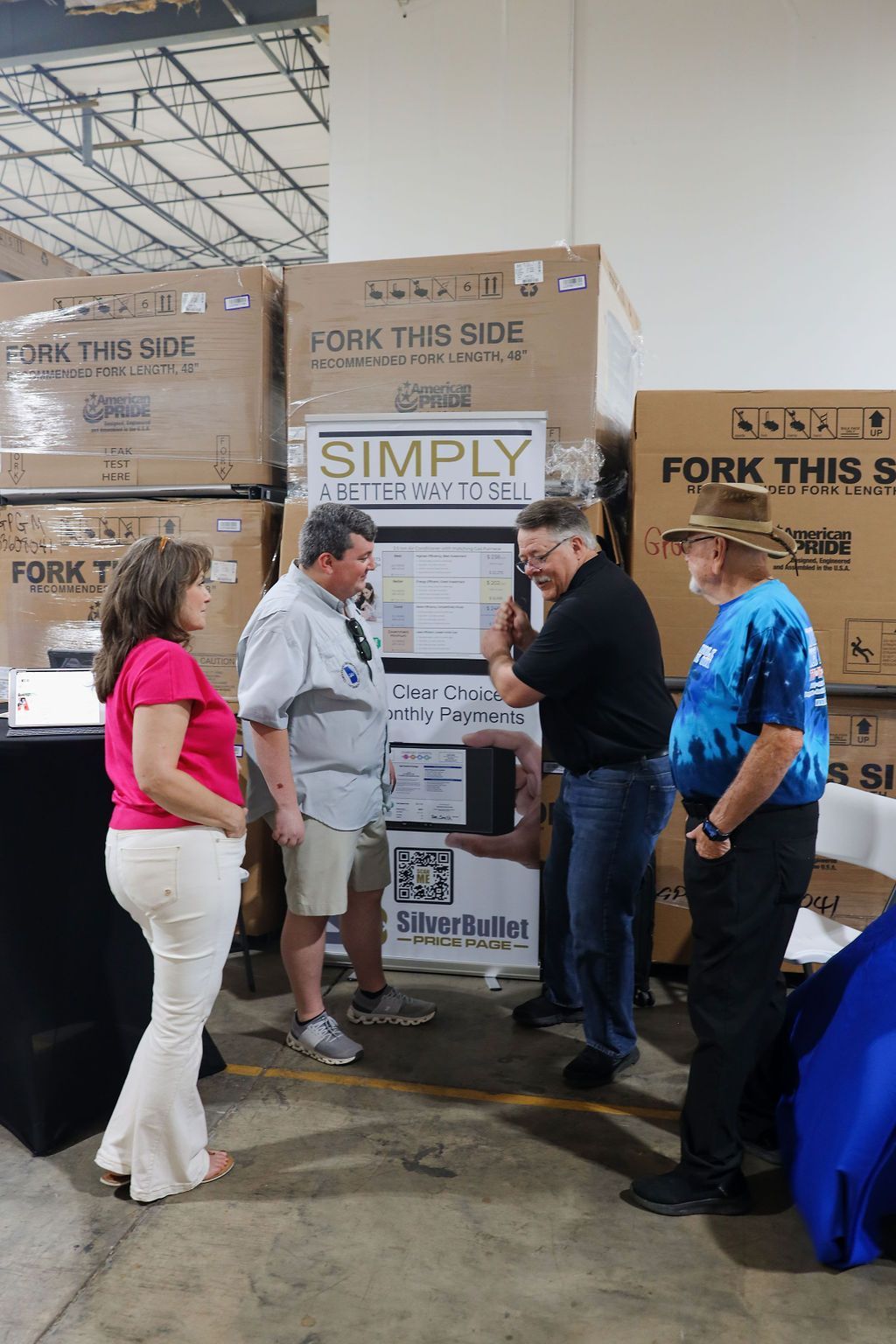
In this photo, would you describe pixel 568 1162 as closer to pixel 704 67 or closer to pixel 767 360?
pixel 767 360

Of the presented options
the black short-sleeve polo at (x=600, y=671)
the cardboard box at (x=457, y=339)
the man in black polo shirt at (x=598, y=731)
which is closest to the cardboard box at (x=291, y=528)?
the cardboard box at (x=457, y=339)

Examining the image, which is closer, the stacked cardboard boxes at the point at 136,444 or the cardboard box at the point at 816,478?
the cardboard box at the point at 816,478

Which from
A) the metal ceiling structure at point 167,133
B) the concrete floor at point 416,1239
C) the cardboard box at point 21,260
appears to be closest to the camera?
the concrete floor at point 416,1239

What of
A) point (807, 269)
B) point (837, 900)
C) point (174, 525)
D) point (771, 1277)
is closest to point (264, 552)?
point (174, 525)

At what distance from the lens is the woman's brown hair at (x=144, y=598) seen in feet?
6.32

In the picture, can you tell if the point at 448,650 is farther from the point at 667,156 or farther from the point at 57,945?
the point at 667,156

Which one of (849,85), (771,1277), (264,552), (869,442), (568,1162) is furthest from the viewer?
(849,85)

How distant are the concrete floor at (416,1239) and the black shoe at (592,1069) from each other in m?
0.04

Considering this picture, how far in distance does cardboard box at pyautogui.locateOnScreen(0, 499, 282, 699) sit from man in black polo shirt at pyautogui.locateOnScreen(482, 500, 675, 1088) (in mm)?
1180

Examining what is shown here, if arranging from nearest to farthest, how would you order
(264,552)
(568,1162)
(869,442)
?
(568,1162) → (869,442) → (264,552)

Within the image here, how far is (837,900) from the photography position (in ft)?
10.4

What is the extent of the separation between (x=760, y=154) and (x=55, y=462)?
3464 millimetres

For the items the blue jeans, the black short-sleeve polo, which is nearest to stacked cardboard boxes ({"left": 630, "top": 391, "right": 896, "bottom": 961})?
the black short-sleeve polo

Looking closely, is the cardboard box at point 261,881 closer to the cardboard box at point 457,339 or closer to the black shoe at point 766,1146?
the cardboard box at point 457,339
